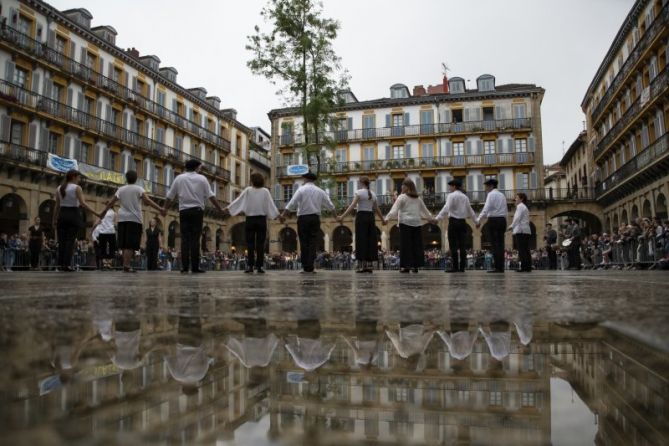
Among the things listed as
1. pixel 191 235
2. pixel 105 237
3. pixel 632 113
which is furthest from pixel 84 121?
pixel 632 113

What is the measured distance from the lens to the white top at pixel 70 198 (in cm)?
837

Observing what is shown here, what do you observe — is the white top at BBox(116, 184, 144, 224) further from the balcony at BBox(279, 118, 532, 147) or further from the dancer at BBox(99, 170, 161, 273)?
the balcony at BBox(279, 118, 532, 147)

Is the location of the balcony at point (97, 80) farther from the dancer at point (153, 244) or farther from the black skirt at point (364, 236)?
the black skirt at point (364, 236)

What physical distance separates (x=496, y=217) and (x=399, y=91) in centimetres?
3506

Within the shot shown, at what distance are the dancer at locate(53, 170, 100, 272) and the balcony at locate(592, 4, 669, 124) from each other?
84.6 ft

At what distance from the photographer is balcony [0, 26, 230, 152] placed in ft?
79.0

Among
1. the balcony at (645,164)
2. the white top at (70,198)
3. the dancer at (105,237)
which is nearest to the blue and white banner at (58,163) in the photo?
the dancer at (105,237)

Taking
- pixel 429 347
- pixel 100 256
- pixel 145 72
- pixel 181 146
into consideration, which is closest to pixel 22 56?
pixel 145 72

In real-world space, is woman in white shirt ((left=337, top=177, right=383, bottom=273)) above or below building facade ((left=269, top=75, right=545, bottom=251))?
below

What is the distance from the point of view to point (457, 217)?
9383 millimetres

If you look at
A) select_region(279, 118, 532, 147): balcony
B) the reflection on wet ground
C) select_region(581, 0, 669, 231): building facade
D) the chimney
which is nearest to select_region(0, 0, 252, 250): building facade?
select_region(279, 118, 532, 147): balcony

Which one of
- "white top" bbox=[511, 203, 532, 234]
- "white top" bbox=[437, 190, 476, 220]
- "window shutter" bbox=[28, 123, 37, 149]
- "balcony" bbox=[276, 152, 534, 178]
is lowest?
"white top" bbox=[511, 203, 532, 234]

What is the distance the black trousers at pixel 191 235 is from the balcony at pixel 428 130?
99.1ft

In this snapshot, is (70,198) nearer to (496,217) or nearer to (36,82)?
(496,217)
